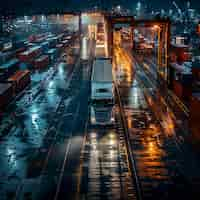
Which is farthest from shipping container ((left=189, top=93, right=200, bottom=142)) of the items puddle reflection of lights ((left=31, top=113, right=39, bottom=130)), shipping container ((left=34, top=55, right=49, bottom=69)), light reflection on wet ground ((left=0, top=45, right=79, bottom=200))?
shipping container ((left=34, top=55, right=49, bottom=69))

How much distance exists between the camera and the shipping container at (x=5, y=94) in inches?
1508

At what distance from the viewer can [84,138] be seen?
1187 inches

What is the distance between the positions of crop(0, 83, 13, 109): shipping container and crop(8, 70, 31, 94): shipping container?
91.1 inches

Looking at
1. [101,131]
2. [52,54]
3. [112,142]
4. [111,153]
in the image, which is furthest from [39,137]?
[52,54]

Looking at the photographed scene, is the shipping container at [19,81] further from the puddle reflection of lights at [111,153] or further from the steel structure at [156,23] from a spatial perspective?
the puddle reflection of lights at [111,153]

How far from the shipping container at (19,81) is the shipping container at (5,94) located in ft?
7.59

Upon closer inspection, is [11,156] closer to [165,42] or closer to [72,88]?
[72,88]

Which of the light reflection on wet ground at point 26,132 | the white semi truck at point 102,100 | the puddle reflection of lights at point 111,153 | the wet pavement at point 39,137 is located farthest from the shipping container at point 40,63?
the puddle reflection of lights at point 111,153

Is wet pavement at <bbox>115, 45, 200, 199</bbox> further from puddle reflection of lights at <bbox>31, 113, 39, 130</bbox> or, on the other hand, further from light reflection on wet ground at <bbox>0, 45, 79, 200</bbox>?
puddle reflection of lights at <bbox>31, 113, 39, 130</bbox>

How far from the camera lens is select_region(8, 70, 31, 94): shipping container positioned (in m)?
45.3

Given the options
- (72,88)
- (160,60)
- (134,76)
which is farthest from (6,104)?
(160,60)

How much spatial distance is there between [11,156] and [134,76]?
32267 millimetres

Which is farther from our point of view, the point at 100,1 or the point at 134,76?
the point at 100,1

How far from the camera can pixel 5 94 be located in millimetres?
Result: 39688
